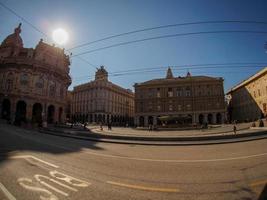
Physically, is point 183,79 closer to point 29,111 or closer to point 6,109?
point 29,111

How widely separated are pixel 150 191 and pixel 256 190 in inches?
107

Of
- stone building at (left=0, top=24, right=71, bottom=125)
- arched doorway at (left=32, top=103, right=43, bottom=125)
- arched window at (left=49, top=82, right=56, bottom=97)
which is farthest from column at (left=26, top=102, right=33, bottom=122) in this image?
arched window at (left=49, top=82, right=56, bottom=97)

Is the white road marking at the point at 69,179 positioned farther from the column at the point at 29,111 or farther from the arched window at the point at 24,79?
the arched window at the point at 24,79

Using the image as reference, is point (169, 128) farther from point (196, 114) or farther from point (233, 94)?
point (233, 94)

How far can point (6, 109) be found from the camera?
46.2 meters

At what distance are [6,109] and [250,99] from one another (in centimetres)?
7313

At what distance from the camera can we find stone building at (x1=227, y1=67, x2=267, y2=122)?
5291cm

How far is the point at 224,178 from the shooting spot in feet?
19.2

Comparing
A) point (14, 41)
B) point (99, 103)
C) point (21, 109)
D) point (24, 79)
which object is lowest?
point (21, 109)

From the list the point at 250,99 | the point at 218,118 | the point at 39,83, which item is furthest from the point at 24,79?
the point at 250,99

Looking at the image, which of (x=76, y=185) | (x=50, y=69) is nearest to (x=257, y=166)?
(x=76, y=185)

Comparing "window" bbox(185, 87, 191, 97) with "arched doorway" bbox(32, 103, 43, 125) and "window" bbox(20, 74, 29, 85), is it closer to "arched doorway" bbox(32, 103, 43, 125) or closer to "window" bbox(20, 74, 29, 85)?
"arched doorway" bbox(32, 103, 43, 125)

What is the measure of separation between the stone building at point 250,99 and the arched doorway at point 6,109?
208 feet

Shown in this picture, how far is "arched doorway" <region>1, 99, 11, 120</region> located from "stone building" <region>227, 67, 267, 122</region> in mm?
63390
